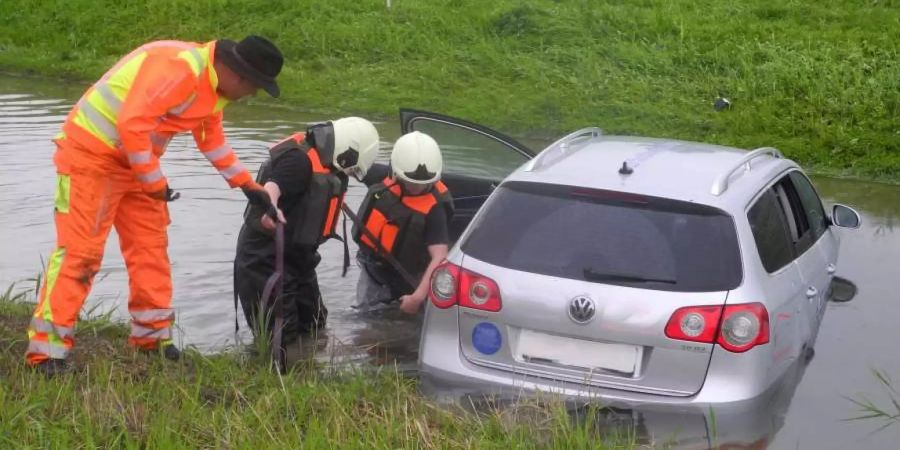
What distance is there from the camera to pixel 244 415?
4.93m

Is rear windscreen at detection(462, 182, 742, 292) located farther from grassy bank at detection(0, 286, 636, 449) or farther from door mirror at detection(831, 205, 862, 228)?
door mirror at detection(831, 205, 862, 228)

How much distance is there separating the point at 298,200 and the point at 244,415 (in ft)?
6.34

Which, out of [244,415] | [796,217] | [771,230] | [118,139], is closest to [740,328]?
[771,230]

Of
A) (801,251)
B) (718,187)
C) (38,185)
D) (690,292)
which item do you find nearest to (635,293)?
(690,292)

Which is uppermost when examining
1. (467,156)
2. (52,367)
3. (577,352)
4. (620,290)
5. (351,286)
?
(620,290)

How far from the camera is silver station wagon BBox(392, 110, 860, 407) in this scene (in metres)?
5.07

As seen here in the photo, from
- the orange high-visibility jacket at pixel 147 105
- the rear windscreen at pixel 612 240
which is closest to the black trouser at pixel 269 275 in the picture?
the orange high-visibility jacket at pixel 147 105

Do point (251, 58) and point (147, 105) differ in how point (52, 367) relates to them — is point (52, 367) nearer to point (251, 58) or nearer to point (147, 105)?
point (147, 105)

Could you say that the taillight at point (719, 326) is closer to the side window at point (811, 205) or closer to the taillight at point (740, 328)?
the taillight at point (740, 328)

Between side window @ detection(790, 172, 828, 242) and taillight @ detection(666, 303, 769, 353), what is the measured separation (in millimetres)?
1848

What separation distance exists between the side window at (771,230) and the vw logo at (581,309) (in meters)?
0.82

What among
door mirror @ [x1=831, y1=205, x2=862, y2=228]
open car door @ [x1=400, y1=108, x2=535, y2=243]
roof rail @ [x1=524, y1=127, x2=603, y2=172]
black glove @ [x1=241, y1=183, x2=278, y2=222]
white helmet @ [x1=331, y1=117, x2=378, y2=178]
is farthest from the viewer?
open car door @ [x1=400, y1=108, x2=535, y2=243]

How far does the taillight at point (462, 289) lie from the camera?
5.30 metres

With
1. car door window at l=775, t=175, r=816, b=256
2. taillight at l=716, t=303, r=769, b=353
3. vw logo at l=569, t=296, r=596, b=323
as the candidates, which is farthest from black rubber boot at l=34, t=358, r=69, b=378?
car door window at l=775, t=175, r=816, b=256
